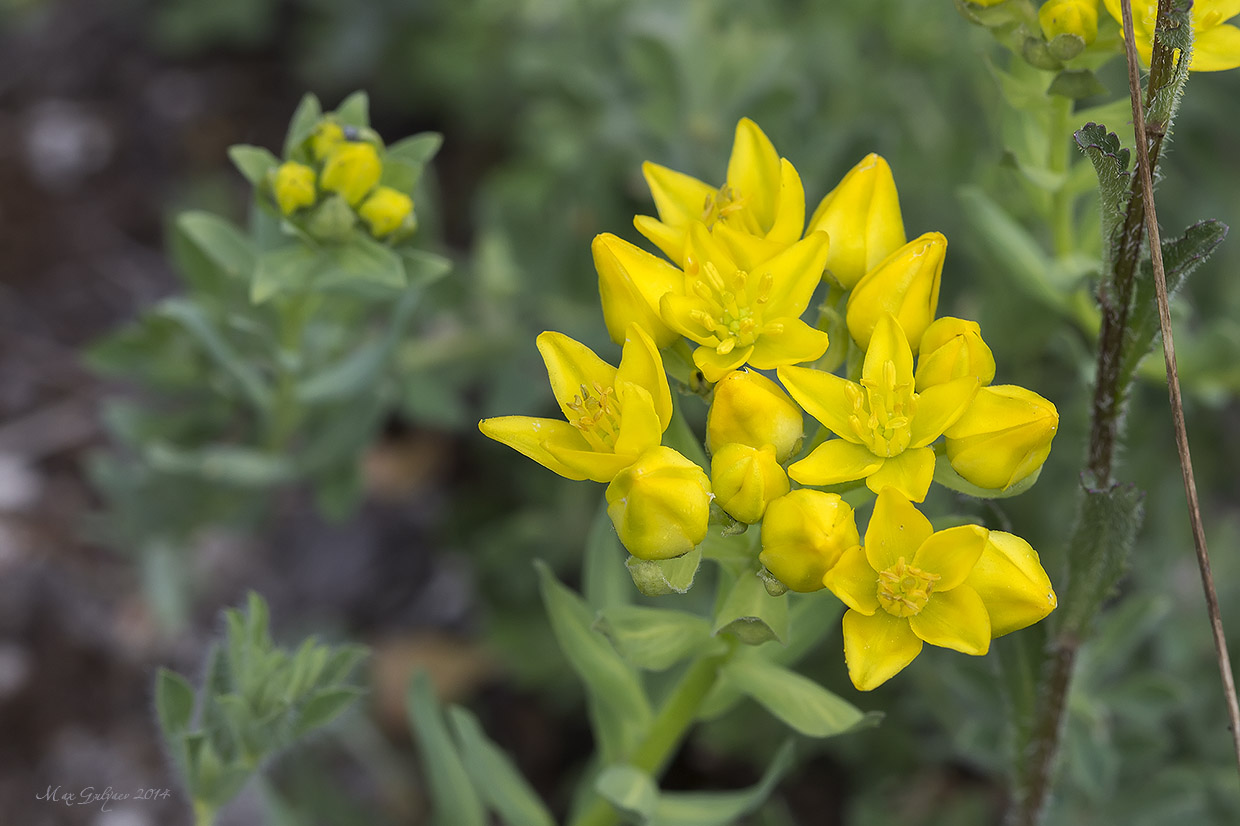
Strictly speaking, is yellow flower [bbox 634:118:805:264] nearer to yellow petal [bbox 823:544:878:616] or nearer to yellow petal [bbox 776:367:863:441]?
yellow petal [bbox 776:367:863:441]

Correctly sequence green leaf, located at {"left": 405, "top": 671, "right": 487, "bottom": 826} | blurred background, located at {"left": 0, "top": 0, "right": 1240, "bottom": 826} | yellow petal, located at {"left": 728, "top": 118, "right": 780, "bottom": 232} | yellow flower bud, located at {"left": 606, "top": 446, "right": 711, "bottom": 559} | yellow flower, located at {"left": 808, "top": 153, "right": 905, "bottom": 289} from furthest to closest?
blurred background, located at {"left": 0, "top": 0, "right": 1240, "bottom": 826}, green leaf, located at {"left": 405, "top": 671, "right": 487, "bottom": 826}, yellow petal, located at {"left": 728, "top": 118, "right": 780, "bottom": 232}, yellow flower, located at {"left": 808, "top": 153, "right": 905, "bottom": 289}, yellow flower bud, located at {"left": 606, "top": 446, "right": 711, "bottom": 559}

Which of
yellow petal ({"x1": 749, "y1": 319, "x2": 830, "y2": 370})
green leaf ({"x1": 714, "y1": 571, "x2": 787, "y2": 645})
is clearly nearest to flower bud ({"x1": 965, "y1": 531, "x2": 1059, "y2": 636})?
green leaf ({"x1": 714, "y1": 571, "x2": 787, "y2": 645})

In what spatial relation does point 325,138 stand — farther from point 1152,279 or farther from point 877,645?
point 1152,279

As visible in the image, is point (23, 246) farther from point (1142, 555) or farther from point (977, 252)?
point (1142, 555)

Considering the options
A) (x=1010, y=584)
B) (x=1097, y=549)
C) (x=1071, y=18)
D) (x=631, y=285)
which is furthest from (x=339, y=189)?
(x=1097, y=549)

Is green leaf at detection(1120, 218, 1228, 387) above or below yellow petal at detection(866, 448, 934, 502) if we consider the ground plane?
above

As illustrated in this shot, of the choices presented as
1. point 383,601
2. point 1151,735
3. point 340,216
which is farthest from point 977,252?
point 383,601
